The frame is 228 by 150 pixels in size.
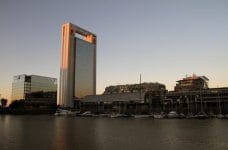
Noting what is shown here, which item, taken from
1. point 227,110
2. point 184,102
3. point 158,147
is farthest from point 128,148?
point 184,102

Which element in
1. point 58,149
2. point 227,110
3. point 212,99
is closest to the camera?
point 58,149

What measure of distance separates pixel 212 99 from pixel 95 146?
159558 mm

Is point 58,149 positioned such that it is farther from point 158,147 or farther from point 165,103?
point 165,103

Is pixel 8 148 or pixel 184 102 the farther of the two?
pixel 184 102

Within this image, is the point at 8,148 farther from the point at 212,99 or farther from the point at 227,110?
the point at 212,99

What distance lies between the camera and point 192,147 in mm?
31719

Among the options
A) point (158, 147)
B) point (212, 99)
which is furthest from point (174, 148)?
point (212, 99)

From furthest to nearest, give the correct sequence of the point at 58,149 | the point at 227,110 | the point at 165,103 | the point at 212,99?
1. the point at 165,103
2. the point at 212,99
3. the point at 227,110
4. the point at 58,149

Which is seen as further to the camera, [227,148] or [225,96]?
[225,96]

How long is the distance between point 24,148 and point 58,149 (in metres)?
4.29

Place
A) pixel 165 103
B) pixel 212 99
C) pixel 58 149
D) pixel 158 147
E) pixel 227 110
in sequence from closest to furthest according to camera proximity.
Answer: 1. pixel 58 149
2. pixel 158 147
3. pixel 227 110
4. pixel 212 99
5. pixel 165 103

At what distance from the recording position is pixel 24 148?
30.9 metres

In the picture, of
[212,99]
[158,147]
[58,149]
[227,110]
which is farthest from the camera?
[212,99]

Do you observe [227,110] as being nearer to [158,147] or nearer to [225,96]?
[225,96]
